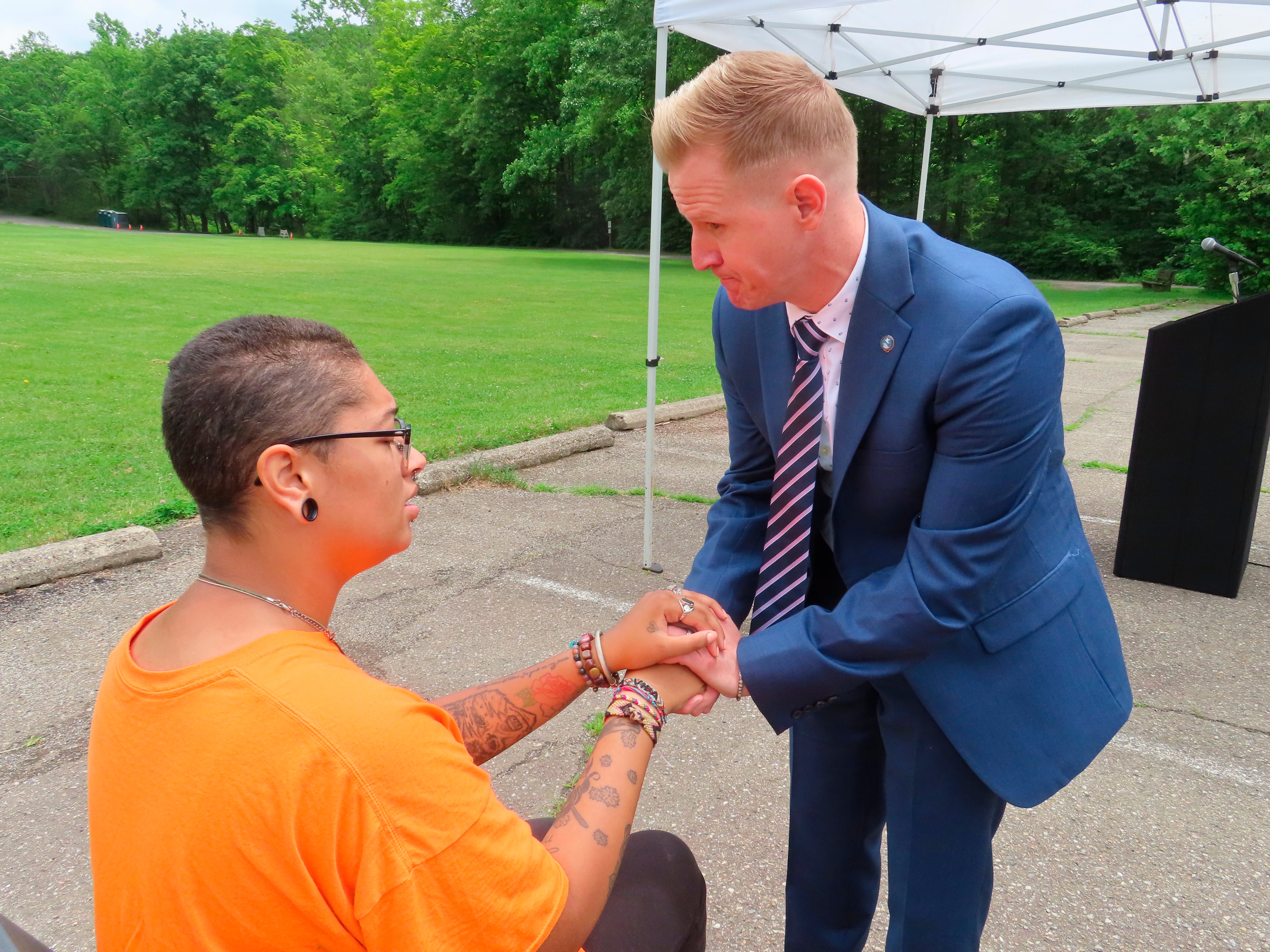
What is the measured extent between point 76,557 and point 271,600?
4250mm

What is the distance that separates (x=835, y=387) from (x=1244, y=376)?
13.8 ft

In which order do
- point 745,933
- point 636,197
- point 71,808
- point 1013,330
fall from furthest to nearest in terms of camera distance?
point 636,197 < point 71,808 < point 745,933 < point 1013,330

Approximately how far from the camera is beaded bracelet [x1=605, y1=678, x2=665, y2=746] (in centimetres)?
156

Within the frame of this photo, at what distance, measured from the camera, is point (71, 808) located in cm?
295

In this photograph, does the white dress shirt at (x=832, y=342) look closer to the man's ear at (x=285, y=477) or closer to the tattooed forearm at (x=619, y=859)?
the tattooed forearm at (x=619, y=859)

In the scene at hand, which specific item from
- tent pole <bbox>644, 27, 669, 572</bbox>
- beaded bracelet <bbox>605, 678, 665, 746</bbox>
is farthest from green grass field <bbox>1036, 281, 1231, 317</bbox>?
beaded bracelet <bbox>605, 678, 665, 746</bbox>

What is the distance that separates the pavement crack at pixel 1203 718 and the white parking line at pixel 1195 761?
18 centimetres

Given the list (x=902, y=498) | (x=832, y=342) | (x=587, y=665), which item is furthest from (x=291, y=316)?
(x=902, y=498)

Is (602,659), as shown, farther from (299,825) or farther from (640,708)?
(299,825)

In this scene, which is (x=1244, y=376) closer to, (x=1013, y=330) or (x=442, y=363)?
(x=1013, y=330)

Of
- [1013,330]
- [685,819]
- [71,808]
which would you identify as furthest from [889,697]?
[71,808]

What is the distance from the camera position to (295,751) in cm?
103

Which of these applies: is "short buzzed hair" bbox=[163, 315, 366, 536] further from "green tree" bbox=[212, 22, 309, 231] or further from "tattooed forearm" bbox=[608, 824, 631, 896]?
"green tree" bbox=[212, 22, 309, 231]

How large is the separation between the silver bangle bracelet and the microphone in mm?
3708
